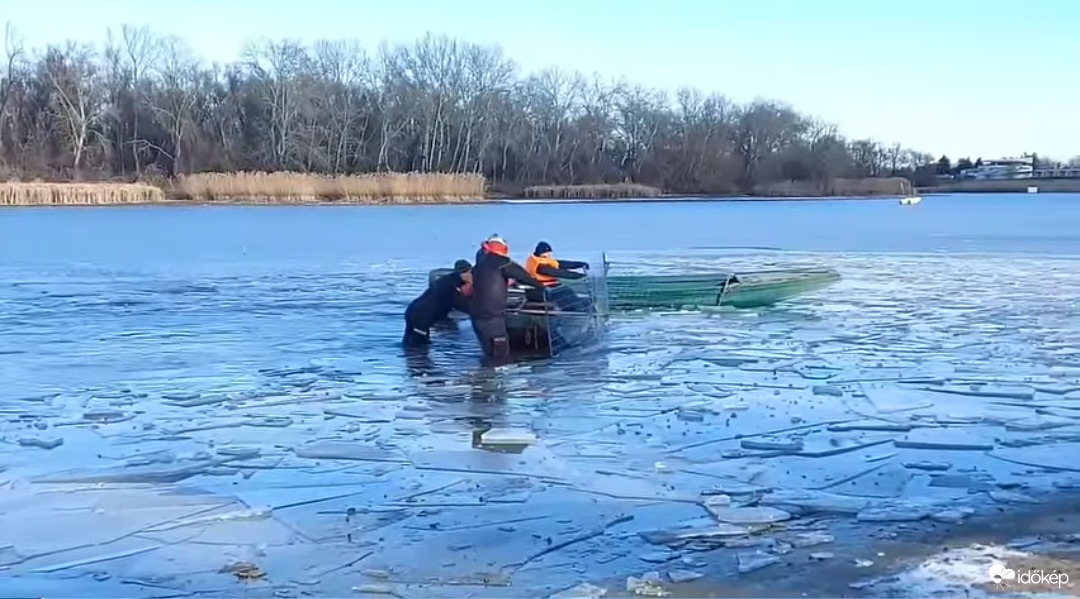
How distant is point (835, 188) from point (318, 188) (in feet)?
115

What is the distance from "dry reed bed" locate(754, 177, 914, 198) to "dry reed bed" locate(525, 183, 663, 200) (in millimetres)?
9665

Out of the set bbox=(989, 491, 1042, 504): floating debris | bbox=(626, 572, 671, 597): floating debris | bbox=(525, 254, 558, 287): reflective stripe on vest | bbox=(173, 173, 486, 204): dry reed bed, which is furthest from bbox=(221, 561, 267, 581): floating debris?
bbox=(173, 173, 486, 204): dry reed bed

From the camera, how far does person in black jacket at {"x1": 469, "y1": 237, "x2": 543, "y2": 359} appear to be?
35.0 feet

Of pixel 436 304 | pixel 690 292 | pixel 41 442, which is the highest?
pixel 436 304

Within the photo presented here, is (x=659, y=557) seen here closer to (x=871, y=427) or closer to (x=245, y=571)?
(x=245, y=571)

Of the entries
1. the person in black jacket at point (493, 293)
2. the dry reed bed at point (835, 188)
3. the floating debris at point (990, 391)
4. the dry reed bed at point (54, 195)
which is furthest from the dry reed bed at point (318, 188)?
Answer: the floating debris at point (990, 391)

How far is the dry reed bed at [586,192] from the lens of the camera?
6219 cm

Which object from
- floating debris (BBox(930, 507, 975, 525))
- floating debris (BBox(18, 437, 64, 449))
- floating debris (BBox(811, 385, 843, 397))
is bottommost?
floating debris (BBox(18, 437, 64, 449))

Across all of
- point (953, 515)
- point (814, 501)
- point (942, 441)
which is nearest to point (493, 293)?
point (942, 441)

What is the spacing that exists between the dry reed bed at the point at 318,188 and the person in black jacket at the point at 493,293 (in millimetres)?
35994

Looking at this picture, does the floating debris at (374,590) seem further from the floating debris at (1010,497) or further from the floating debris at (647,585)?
the floating debris at (1010,497)

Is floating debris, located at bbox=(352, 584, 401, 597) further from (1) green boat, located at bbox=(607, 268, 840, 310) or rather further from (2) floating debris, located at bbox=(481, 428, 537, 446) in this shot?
(1) green boat, located at bbox=(607, 268, 840, 310)

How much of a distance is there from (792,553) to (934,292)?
12.0 m

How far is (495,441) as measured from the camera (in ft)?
24.7
